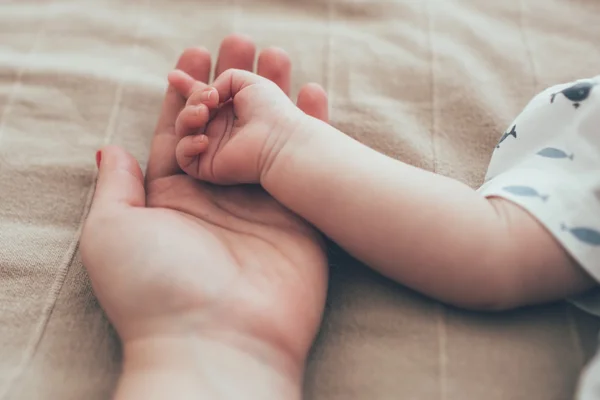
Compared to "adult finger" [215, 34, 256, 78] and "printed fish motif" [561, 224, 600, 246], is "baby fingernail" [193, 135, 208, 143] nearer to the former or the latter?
"adult finger" [215, 34, 256, 78]

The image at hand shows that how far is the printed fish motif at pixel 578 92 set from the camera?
1.96 feet

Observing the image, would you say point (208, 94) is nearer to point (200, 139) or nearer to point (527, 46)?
point (200, 139)

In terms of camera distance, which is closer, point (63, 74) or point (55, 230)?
point (55, 230)

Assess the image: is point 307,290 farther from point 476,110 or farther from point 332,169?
point 476,110

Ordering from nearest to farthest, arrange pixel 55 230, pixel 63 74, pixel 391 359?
pixel 391 359 → pixel 55 230 → pixel 63 74

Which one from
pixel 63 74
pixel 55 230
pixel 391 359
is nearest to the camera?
pixel 391 359

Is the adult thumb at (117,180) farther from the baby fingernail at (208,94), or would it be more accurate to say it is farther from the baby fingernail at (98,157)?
the baby fingernail at (208,94)

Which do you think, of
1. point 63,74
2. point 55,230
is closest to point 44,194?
point 55,230

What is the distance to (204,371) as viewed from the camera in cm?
49

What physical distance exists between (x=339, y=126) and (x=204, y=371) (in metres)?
0.36

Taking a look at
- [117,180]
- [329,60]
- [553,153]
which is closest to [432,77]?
[329,60]

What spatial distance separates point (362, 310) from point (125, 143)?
1.13 ft

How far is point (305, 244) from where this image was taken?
592 mm

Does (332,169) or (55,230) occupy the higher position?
(332,169)
